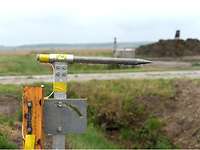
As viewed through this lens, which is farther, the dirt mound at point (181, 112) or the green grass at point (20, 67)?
the green grass at point (20, 67)

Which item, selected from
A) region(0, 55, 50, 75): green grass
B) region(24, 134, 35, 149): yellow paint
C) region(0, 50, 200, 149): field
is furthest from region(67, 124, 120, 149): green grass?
region(0, 55, 50, 75): green grass

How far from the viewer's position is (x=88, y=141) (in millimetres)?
13828

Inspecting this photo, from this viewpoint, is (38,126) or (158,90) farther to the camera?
(158,90)

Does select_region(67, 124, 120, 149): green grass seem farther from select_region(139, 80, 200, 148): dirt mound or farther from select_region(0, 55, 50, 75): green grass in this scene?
select_region(0, 55, 50, 75): green grass

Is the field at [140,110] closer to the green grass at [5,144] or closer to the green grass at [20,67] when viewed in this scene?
the green grass at [5,144]

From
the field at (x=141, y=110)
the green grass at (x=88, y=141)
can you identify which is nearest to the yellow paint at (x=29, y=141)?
the green grass at (x=88, y=141)

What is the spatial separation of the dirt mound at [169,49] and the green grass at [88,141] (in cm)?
2425

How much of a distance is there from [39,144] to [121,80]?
1530cm

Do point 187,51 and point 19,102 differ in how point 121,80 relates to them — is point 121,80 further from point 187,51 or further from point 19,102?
point 187,51

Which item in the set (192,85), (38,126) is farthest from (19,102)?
(38,126)

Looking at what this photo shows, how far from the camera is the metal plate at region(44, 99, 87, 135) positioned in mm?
4086

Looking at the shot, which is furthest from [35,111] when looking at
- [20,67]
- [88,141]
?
[20,67]

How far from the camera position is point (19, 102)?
15703mm

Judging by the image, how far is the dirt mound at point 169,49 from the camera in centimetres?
4088
